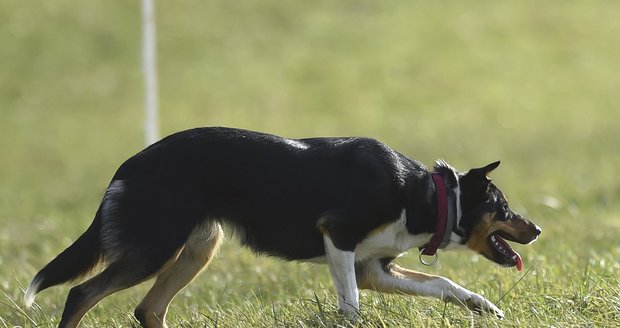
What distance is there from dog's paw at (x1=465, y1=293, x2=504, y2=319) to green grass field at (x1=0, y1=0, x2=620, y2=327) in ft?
17.6

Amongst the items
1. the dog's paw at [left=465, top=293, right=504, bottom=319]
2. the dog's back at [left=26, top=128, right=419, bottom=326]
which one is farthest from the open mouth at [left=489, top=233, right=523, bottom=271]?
the dog's back at [left=26, top=128, right=419, bottom=326]

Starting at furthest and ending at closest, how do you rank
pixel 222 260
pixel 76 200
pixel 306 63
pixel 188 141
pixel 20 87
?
pixel 306 63, pixel 20 87, pixel 76 200, pixel 222 260, pixel 188 141

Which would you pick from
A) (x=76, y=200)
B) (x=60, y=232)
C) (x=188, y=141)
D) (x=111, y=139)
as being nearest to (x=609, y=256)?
(x=188, y=141)

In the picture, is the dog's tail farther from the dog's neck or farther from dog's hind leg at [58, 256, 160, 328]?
the dog's neck

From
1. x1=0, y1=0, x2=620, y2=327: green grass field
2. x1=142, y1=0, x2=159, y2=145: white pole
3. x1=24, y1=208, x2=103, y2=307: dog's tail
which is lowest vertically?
x1=0, y1=0, x2=620, y2=327: green grass field

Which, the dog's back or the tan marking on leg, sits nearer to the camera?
the tan marking on leg

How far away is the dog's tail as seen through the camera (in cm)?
613

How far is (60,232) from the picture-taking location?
11109 millimetres

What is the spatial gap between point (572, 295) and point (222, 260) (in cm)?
388

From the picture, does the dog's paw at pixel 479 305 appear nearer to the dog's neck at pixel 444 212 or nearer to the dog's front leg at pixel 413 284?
the dog's front leg at pixel 413 284

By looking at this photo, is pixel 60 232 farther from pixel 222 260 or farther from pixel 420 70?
pixel 420 70

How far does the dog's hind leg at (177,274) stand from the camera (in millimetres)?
6371

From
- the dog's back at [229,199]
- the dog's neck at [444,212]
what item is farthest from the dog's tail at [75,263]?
the dog's neck at [444,212]

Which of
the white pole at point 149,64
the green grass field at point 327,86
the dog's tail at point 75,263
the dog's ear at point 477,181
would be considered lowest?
the green grass field at point 327,86
